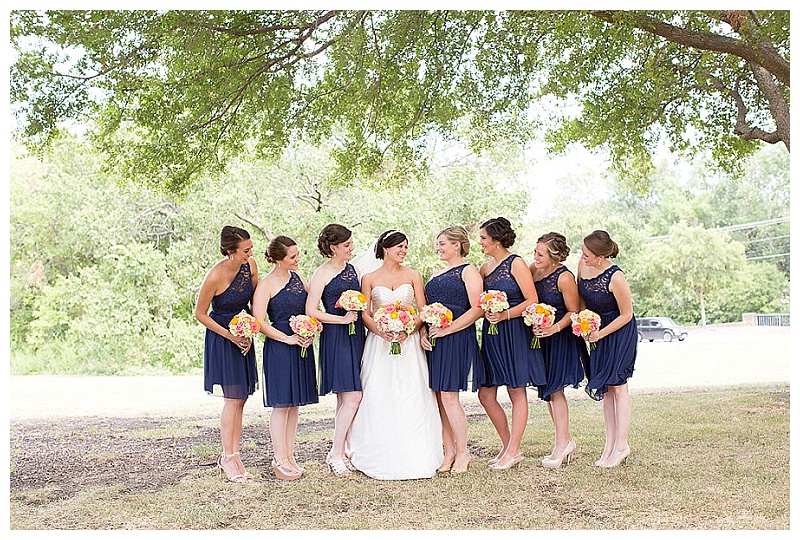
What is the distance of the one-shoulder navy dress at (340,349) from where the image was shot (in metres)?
5.74

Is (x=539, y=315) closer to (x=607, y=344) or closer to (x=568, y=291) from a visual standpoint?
(x=568, y=291)

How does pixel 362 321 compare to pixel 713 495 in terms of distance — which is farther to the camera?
pixel 362 321

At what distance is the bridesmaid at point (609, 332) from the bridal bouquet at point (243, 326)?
228 cm

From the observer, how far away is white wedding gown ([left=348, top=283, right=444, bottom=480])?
5.73 metres

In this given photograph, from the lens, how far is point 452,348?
5820 millimetres

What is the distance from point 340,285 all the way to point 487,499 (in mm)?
1696

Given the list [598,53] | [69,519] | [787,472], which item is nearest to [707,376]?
[598,53]

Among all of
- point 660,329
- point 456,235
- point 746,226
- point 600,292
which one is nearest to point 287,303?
point 456,235

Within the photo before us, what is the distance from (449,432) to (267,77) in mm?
4942

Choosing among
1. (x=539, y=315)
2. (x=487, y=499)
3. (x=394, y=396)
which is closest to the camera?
(x=487, y=499)

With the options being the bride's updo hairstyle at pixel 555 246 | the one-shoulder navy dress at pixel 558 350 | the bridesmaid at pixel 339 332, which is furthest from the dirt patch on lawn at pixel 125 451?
the bride's updo hairstyle at pixel 555 246

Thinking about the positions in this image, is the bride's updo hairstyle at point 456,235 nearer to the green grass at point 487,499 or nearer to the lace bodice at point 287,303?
the lace bodice at point 287,303
